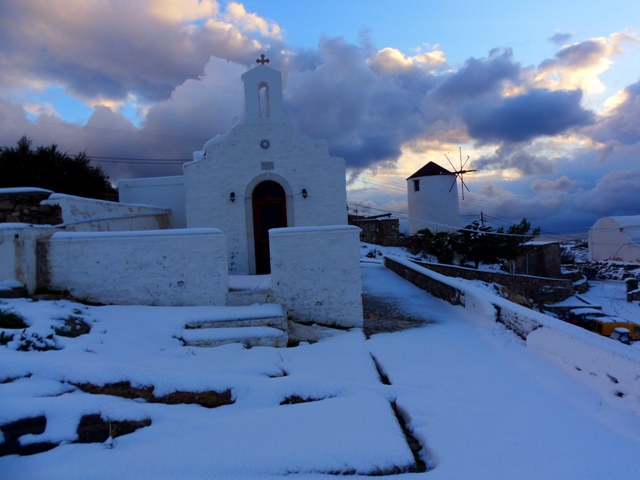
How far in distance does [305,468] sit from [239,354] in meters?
2.41

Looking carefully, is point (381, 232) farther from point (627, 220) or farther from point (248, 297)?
point (627, 220)

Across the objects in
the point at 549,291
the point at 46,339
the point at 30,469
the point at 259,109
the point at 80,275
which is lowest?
the point at 549,291

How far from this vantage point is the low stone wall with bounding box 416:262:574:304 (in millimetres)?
18906

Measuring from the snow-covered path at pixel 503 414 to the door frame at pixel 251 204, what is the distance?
16.9 feet

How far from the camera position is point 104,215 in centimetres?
1062

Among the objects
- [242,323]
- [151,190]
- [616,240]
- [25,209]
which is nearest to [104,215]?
[25,209]

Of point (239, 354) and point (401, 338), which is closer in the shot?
point (239, 354)

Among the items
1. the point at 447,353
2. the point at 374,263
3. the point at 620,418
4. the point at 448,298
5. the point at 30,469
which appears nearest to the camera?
the point at 30,469

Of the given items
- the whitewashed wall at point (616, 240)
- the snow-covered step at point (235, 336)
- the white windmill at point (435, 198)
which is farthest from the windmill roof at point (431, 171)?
the snow-covered step at point (235, 336)

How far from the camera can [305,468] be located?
119 inches

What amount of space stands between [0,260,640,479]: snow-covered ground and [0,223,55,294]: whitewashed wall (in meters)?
0.77

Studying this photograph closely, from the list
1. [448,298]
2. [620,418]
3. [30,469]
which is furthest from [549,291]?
[30,469]

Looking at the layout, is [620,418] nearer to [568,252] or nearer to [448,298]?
[448,298]

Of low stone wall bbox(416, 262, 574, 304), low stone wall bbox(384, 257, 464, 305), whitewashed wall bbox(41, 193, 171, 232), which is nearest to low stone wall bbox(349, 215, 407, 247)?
low stone wall bbox(416, 262, 574, 304)
